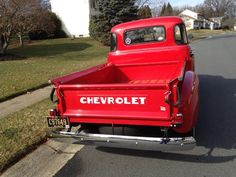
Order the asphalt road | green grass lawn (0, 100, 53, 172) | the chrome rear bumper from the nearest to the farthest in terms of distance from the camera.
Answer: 1. the chrome rear bumper
2. the asphalt road
3. green grass lawn (0, 100, 53, 172)

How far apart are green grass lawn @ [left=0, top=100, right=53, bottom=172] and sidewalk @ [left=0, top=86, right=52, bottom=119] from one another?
37 centimetres

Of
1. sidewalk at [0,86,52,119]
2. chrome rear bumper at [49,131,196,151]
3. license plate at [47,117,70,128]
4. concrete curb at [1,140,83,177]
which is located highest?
license plate at [47,117,70,128]

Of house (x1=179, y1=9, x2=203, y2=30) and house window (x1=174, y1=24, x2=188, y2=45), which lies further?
house (x1=179, y1=9, x2=203, y2=30)

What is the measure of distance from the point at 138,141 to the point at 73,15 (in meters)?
40.6

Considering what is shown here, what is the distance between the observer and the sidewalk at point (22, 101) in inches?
302

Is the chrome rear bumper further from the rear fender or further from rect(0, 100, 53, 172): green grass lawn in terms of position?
rect(0, 100, 53, 172): green grass lawn

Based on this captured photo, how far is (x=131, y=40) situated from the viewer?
7918mm

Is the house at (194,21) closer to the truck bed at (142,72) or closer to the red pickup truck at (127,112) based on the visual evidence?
the truck bed at (142,72)

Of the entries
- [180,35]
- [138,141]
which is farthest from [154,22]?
[138,141]

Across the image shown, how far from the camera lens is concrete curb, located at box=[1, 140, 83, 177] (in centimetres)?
452

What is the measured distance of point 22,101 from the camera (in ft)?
28.2

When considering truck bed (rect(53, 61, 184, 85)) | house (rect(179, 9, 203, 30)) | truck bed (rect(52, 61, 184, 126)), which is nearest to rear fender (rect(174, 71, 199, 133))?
truck bed (rect(52, 61, 184, 126))

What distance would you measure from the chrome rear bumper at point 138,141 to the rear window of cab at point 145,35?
3831 mm

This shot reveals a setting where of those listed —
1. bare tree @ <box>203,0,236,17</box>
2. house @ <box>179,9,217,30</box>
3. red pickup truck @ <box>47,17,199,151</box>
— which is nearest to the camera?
red pickup truck @ <box>47,17,199,151</box>
